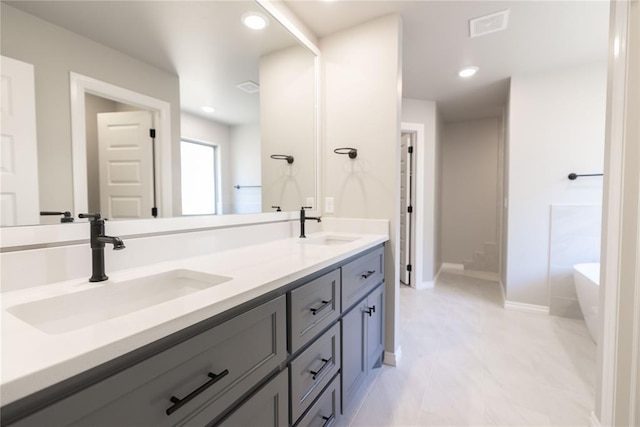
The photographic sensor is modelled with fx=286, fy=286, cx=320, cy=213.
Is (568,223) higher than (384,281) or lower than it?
higher

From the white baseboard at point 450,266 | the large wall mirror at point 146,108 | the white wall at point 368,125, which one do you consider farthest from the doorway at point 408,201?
the large wall mirror at point 146,108

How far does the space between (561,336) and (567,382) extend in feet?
2.52

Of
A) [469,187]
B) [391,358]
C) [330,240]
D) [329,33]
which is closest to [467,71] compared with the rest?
[329,33]

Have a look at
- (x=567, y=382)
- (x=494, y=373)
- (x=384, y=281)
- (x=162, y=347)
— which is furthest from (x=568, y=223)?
(x=162, y=347)

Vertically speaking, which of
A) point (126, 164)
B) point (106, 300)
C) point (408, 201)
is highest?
point (126, 164)

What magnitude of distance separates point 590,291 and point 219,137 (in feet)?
9.06

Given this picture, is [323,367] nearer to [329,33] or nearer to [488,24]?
[329,33]

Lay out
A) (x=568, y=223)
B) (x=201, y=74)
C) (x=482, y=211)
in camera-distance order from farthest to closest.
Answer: (x=482, y=211), (x=568, y=223), (x=201, y=74)

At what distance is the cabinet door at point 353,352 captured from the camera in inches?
53.2

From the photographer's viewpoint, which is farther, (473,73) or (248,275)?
(473,73)

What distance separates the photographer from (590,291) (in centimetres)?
211

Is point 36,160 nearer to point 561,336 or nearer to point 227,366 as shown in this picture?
point 227,366

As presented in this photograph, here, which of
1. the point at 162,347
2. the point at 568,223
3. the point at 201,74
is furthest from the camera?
the point at 568,223

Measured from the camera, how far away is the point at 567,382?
5.79 ft
